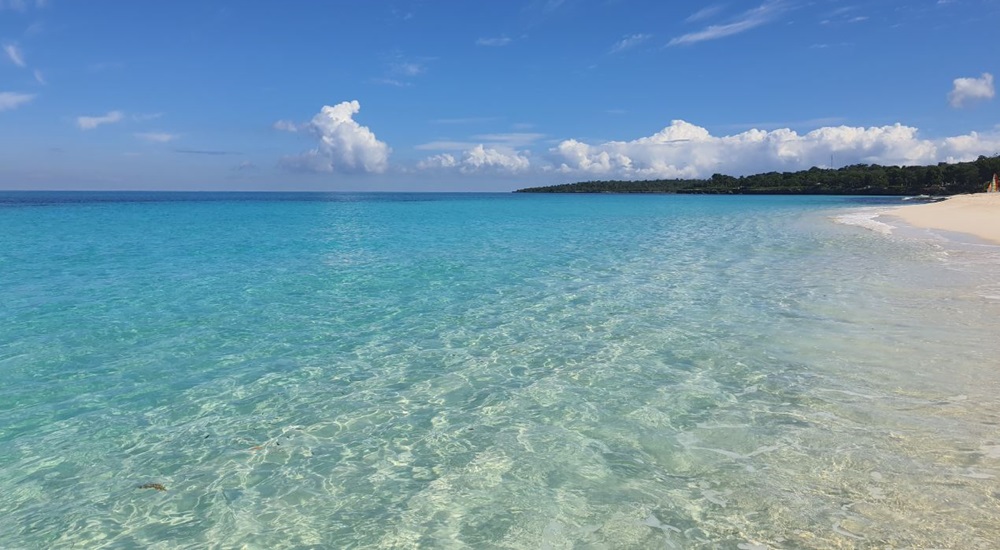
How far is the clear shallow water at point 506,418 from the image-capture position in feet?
13.8

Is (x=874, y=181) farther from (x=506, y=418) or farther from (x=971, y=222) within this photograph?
(x=506, y=418)

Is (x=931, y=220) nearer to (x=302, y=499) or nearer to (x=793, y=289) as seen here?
(x=793, y=289)

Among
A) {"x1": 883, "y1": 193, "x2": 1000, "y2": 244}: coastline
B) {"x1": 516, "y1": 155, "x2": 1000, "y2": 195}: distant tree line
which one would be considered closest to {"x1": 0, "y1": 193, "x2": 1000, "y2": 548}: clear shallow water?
{"x1": 883, "y1": 193, "x2": 1000, "y2": 244}: coastline

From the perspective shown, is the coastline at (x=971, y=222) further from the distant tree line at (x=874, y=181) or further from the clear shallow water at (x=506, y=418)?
the distant tree line at (x=874, y=181)

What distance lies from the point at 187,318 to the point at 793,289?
1306cm

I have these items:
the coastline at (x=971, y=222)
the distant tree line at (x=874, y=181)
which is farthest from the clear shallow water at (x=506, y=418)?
the distant tree line at (x=874, y=181)

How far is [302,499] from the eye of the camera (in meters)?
4.59

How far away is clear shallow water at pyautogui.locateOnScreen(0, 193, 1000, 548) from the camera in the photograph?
4203 mm

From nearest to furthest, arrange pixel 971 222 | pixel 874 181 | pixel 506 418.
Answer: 1. pixel 506 418
2. pixel 971 222
3. pixel 874 181

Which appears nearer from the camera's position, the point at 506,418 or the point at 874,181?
the point at 506,418

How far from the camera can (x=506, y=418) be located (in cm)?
610

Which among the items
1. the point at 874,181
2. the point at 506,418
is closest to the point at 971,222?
the point at 506,418

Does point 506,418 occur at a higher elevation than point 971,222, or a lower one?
lower

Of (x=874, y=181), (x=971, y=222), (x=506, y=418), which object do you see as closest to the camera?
(x=506, y=418)
